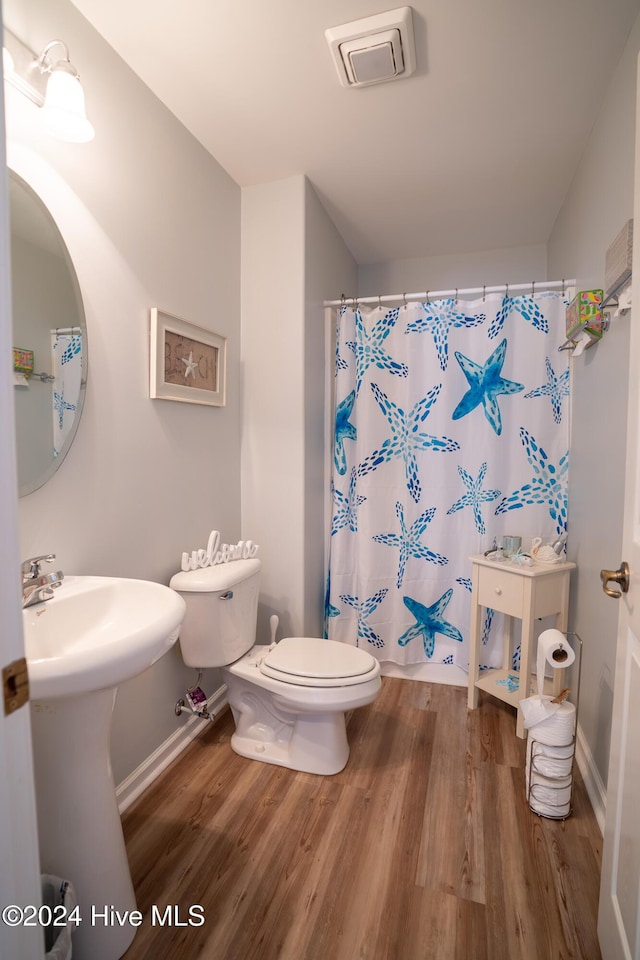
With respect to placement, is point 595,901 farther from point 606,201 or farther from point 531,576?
point 606,201

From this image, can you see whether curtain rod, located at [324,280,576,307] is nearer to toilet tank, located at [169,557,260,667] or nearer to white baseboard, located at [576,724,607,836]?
toilet tank, located at [169,557,260,667]

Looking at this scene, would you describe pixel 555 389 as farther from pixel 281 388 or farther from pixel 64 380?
pixel 64 380

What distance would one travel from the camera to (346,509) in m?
2.50

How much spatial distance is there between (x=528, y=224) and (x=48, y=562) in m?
2.82

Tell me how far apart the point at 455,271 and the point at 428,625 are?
2207mm

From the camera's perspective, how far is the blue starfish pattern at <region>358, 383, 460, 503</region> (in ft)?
7.75

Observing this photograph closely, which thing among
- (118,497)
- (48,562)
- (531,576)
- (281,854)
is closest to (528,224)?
(531,576)

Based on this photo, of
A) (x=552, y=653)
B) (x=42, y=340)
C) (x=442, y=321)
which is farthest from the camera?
(x=442, y=321)

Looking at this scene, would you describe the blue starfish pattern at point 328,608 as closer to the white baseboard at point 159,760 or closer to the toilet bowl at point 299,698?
the toilet bowl at point 299,698

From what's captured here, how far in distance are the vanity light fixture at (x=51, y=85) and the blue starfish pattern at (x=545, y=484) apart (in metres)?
2.00

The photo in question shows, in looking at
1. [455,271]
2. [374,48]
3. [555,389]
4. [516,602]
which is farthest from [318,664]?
[455,271]

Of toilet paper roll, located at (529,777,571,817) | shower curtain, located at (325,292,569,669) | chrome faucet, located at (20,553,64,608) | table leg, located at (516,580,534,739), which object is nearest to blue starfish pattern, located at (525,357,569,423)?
shower curtain, located at (325,292,569,669)

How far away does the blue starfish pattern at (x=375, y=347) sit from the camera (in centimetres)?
239

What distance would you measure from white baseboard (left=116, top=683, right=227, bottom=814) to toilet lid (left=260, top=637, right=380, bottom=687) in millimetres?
445
